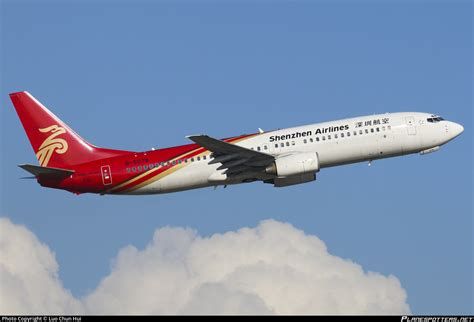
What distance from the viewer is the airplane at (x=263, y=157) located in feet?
247

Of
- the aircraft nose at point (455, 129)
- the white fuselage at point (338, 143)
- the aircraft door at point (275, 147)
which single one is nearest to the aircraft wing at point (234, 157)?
the white fuselage at point (338, 143)

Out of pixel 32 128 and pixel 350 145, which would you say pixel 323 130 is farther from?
pixel 32 128

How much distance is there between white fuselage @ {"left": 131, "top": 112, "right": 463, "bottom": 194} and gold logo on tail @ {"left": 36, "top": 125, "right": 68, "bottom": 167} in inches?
363

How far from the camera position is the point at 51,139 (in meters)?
81.6

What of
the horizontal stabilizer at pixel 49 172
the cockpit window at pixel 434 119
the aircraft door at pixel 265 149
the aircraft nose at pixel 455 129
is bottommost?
the horizontal stabilizer at pixel 49 172

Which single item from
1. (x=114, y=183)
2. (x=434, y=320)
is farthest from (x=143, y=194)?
(x=434, y=320)

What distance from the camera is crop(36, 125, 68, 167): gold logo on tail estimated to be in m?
80.9

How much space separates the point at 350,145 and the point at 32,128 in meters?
28.1

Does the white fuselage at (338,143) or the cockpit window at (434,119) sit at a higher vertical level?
the cockpit window at (434,119)

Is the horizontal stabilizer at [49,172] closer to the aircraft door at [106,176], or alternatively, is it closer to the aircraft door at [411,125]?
the aircraft door at [106,176]

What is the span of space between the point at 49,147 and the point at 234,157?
17.5 m

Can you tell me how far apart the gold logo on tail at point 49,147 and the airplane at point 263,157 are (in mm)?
3470

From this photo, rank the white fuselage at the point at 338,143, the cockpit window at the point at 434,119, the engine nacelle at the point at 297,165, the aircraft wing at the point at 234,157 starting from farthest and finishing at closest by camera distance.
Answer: the cockpit window at the point at 434,119 < the white fuselage at the point at 338,143 < the engine nacelle at the point at 297,165 < the aircraft wing at the point at 234,157

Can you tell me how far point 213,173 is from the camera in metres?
76.4
